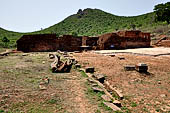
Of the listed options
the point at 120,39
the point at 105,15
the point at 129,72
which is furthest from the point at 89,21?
the point at 129,72

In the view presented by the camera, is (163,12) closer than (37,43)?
No

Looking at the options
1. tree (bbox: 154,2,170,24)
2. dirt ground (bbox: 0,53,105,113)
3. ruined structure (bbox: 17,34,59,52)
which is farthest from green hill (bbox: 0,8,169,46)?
dirt ground (bbox: 0,53,105,113)

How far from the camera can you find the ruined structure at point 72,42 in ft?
61.1

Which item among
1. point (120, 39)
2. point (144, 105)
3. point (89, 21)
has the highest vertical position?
point (89, 21)

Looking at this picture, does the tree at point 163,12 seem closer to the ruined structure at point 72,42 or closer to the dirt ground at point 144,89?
the ruined structure at point 72,42

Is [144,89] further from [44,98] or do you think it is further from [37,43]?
[37,43]

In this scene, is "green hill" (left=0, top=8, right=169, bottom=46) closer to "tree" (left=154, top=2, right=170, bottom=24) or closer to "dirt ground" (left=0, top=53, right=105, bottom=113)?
"tree" (left=154, top=2, right=170, bottom=24)

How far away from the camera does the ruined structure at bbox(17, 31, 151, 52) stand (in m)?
18.6

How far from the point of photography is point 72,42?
20.5 m

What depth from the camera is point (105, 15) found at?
209 feet

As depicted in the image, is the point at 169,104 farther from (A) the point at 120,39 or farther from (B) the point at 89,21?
(B) the point at 89,21

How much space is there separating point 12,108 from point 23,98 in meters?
0.50

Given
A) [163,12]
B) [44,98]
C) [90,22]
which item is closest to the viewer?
[44,98]

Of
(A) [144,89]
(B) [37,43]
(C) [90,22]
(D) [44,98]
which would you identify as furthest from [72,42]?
(C) [90,22]
